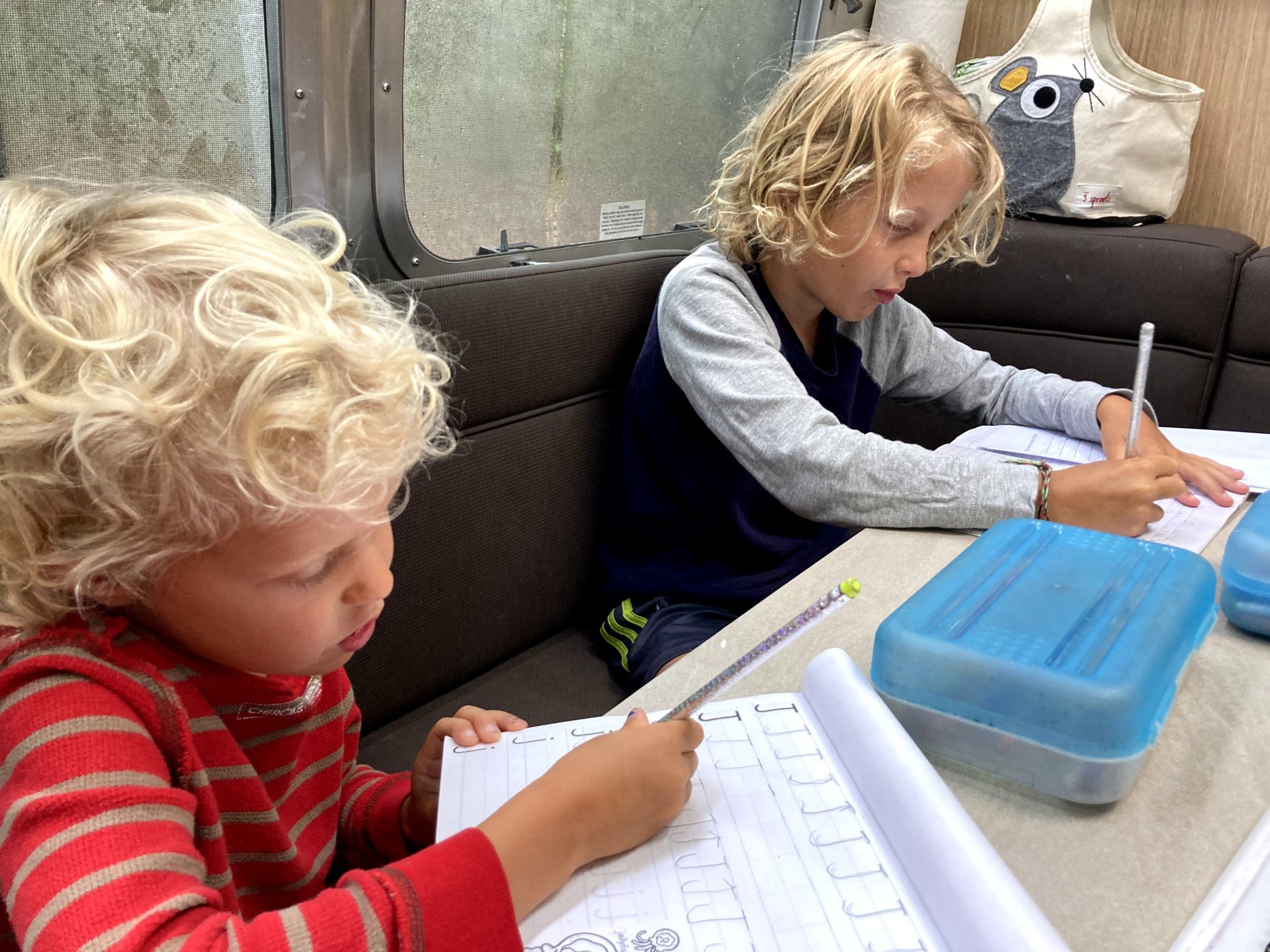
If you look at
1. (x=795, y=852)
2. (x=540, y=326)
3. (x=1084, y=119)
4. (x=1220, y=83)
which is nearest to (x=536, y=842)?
(x=795, y=852)

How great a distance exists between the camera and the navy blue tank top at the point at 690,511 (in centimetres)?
135

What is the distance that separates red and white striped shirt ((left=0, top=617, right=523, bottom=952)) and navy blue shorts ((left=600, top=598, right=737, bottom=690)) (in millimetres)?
623

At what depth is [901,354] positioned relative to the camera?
1633 millimetres

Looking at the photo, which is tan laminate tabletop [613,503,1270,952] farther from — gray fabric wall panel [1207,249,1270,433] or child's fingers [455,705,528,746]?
gray fabric wall panel [1207,249,1270,433]

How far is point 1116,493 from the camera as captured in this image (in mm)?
1057

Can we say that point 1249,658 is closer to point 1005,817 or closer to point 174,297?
point 1005,817

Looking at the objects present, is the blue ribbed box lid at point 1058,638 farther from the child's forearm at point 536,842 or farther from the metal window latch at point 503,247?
the metal window latch at point 503,247

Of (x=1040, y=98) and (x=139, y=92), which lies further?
(x=1040, y=98)

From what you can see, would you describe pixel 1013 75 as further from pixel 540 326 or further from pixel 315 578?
pixel 315 578

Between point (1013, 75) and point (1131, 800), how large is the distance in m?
1.86

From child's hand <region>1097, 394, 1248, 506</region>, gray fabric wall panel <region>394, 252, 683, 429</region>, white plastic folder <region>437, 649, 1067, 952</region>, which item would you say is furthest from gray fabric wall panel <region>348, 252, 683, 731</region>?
child's hand <region>1097, 394, 1248, 506</region>

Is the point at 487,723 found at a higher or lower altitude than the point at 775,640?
lower

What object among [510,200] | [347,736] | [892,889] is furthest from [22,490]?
[510,200]

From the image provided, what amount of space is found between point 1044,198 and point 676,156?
0.78m
